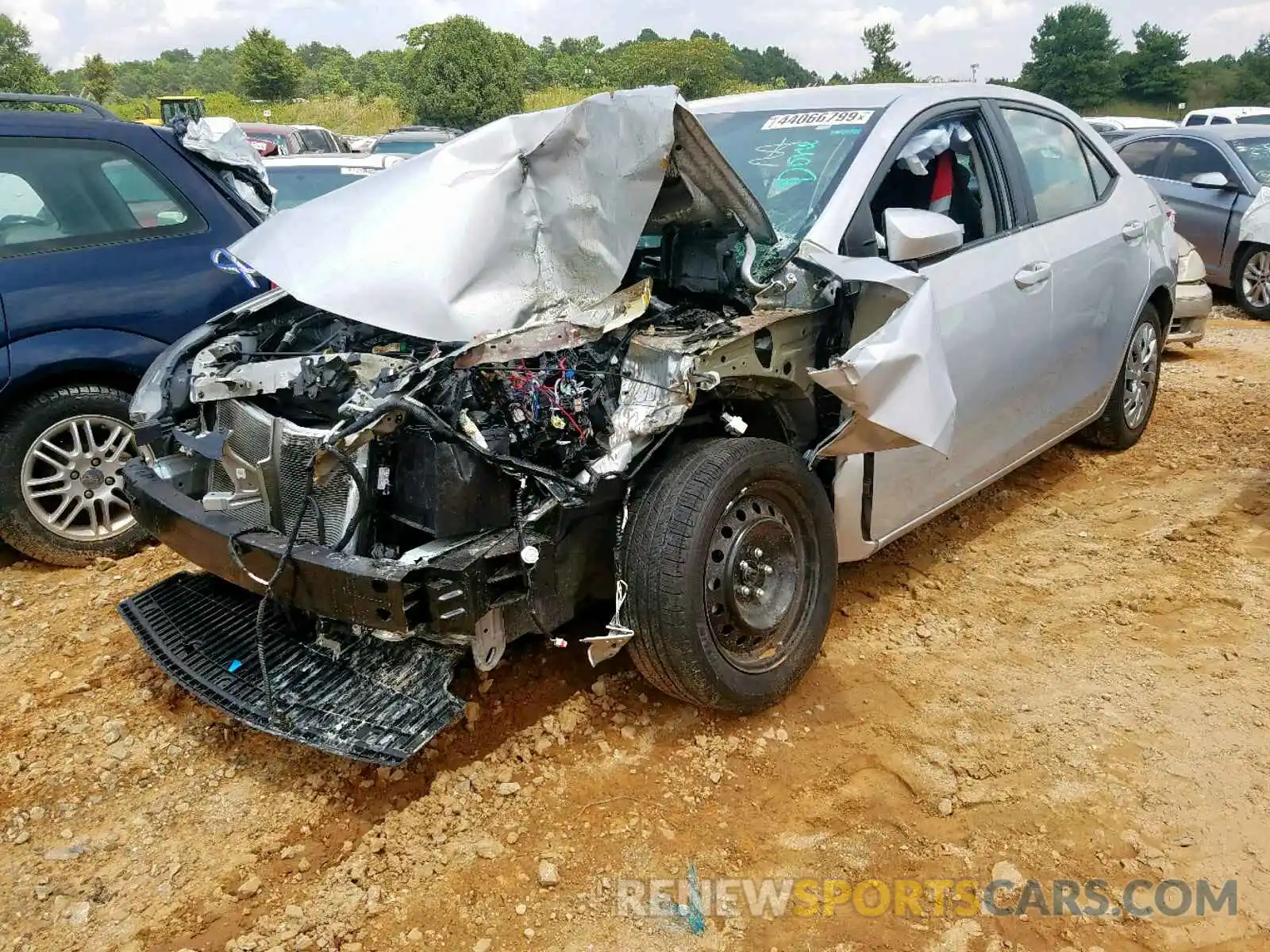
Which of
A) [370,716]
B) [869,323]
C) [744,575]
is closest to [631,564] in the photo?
[744,575]

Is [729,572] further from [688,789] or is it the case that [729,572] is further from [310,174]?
[310,174]

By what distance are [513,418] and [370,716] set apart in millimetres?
895

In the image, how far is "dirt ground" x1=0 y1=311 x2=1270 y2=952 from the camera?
2303 mm

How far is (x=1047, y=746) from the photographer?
9.37ft

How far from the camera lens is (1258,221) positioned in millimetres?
8578

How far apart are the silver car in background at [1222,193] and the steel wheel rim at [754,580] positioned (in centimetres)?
790

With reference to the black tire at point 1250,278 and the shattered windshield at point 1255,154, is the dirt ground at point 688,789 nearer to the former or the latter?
the black tire at point 1250,278

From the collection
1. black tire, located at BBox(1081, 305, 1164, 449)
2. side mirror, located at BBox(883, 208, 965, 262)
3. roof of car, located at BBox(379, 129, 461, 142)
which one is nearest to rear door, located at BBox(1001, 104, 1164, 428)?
black tire, located at BBox(1081, 305, 1164, 449)

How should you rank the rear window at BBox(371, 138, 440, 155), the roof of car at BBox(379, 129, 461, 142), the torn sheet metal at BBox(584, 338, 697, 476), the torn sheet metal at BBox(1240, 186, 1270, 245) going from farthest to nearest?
1. the roof of car at BBox(379, 129, 461, 142)
2. the rear window at BBox(371, 138, 440, 155)
3. the torn sheet metal at BBox(1240, 186, 1270, 245)
4. the torn sheet metal at BBox(584, 338, 697, 476)

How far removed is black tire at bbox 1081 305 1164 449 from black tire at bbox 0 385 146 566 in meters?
4.70

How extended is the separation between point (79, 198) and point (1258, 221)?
9217mm

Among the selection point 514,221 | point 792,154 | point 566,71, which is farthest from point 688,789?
point 566,71

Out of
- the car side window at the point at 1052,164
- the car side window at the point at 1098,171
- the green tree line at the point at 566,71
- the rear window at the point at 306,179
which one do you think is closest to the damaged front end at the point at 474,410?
the car side window at the point at 1052,164

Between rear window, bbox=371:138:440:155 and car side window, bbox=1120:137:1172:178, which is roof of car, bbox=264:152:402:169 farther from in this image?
car side window, bbox=1120:137:1172:178
